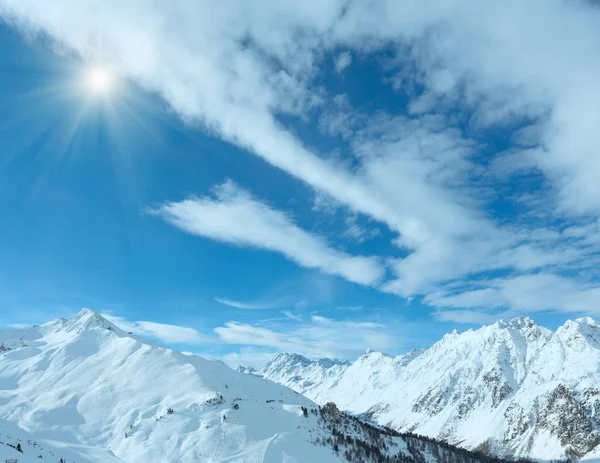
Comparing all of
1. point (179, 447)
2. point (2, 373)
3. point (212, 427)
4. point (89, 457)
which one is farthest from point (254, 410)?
point (2, 373)

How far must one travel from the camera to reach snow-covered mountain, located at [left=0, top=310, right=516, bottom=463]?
401 feet

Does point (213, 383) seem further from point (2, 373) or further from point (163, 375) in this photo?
point (2, 373)

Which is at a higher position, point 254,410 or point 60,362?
point 60,362

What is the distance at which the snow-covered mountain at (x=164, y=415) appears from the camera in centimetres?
12231

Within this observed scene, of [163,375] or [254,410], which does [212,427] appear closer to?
[254,410]

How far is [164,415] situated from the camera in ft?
457

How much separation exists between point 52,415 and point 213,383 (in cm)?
5792

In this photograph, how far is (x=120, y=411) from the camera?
146125 mm

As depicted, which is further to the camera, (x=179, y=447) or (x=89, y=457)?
(x=179, y=447)

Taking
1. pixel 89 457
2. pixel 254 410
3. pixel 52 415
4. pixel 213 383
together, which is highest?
pixel 213 383

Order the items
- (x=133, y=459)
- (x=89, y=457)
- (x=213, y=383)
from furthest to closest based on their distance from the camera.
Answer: (x=213, y=383)
(x=133, y=459)
(x=89, y=457)

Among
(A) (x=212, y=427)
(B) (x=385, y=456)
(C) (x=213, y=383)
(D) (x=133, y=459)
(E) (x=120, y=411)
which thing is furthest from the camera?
(B) (x=385, y=456)

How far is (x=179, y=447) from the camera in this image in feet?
403

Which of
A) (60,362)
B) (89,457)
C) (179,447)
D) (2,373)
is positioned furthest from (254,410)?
Result: (2,373)
